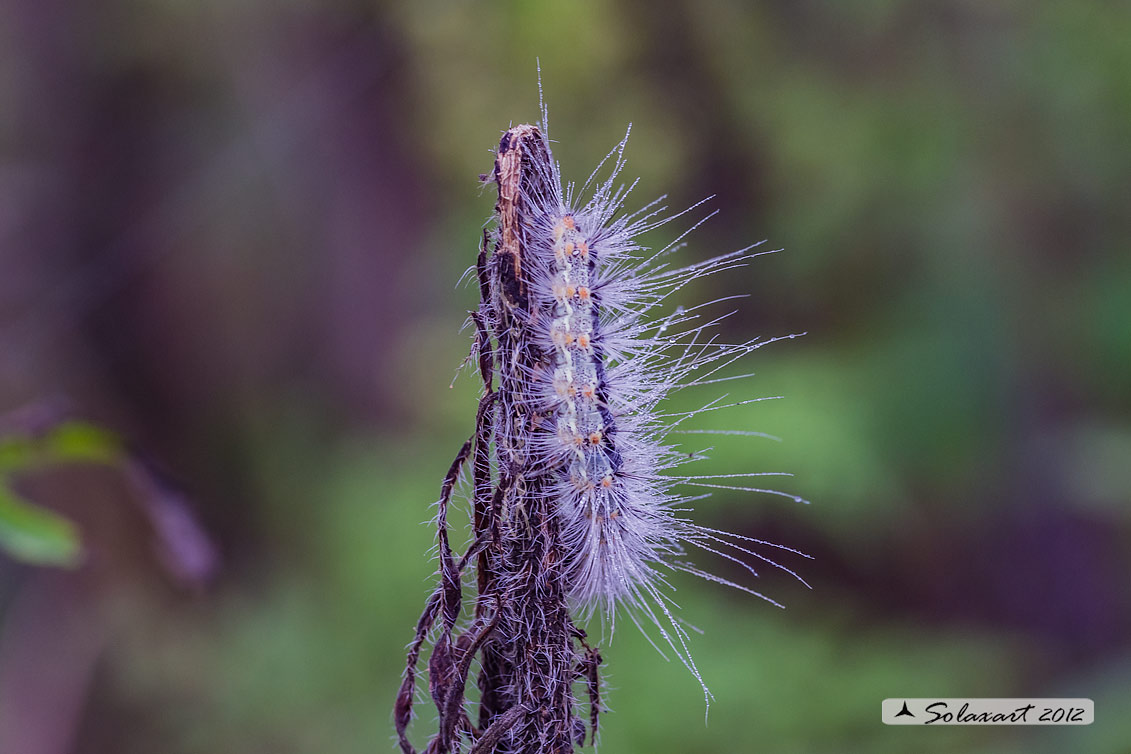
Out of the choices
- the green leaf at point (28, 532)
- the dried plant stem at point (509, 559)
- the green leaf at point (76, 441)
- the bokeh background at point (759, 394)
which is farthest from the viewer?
the bokeh background at point (759, 394)

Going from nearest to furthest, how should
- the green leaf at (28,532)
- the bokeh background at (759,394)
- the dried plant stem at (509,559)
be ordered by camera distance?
the dried plant stem at (509,559)
the green leaf at (28,532)
the bokeh background at (759,394)

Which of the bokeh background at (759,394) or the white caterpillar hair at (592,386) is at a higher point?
the bokeh background at (759,394)

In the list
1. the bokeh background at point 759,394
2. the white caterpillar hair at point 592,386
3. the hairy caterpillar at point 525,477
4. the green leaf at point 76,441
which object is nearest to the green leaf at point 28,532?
the green leaf at point 76,441

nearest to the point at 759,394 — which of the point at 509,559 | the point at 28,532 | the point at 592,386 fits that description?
the point at 592,386

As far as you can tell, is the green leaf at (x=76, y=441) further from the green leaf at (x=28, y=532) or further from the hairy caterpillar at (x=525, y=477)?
the hairy caterpillar at (x=525, y=477)

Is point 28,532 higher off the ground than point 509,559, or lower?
higher

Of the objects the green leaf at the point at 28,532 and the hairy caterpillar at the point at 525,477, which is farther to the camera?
the green leaf at the point at 28,532

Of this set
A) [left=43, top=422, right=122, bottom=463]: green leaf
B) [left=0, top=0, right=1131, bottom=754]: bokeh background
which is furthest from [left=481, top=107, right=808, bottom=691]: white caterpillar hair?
[left=0, top=0, right=1131, bottom=754]: bokeh background

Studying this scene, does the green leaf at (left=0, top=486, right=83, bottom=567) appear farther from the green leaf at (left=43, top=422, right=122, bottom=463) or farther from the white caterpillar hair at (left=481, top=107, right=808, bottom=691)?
the white caterpillar hair at (left=481, top=107, right=808, bottom=691)

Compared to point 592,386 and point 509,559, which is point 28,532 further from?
point 592,386
